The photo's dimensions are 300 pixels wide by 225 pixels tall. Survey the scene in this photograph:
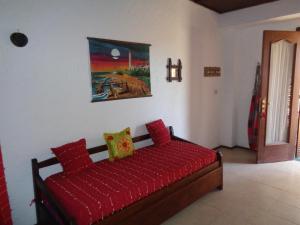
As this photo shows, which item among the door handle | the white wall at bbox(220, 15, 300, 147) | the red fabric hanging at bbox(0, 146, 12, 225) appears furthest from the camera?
the white wall at bbox(220, 15, 300, 147)

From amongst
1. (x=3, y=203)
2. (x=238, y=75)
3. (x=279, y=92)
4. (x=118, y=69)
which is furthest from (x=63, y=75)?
(x=279, y=92)

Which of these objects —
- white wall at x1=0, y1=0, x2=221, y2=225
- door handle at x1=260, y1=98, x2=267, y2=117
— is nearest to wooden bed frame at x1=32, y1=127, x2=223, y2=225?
white wall at x1=0, y1=0, x2=221, y2=225

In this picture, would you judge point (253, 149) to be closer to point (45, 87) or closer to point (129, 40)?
point (129, 40)

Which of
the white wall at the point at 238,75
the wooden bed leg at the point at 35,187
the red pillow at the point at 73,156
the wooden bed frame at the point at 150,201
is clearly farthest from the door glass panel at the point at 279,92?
the wooden bed leg at the point at 35,187

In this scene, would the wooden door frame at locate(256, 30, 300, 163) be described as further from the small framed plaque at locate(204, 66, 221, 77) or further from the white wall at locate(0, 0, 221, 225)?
the white wall at locate(0, 0, 221, 225)

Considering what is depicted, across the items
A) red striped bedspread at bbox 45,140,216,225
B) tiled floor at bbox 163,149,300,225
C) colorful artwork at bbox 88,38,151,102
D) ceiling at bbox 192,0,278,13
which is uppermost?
ceiling at bbox 192,0,278,13

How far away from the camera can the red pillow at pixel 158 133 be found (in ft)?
10.0

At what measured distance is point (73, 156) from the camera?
7.27 ft

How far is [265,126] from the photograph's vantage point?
3660 mm

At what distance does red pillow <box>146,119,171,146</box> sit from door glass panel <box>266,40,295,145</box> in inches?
73.8

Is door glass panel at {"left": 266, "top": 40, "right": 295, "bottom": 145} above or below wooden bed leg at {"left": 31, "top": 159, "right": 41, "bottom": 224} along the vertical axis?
above

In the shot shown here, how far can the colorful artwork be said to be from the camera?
2.51 metres

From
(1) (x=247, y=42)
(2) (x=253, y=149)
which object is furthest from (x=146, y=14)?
(2) (x=253, y=149)

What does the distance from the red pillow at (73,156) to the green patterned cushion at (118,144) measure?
307mm
